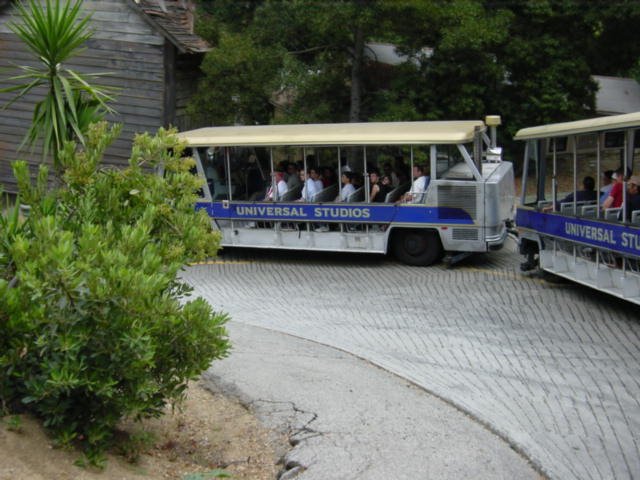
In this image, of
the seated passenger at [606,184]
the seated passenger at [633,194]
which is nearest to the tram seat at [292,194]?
the seated passenger at [606,184]

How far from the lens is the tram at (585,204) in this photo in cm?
1335

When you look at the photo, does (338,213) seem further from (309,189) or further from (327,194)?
(309,189)

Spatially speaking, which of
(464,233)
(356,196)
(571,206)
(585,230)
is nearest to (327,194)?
(356,196)

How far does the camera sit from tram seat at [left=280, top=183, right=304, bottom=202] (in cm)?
1847

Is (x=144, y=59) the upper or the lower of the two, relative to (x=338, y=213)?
upper

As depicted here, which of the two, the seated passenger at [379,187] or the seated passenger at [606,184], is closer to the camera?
the seated passenger at [606,184]

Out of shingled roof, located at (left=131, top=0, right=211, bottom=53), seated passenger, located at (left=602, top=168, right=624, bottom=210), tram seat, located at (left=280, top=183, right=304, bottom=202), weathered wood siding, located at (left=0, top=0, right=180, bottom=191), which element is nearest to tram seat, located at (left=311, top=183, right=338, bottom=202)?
tram seat, located at (left=280, top=183, right=304, bottom=202)

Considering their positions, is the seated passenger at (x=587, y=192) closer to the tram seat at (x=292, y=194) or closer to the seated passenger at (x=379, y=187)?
the seated passenger at (x=379, y=187)

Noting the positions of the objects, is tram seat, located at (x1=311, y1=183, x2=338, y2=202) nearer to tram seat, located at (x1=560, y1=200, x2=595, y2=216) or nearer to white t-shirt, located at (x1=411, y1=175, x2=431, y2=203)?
white t-shirt, located at (x1=411, y1=175, x2=431, y2=203)

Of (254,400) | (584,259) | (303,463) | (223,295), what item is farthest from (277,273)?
(303,463)

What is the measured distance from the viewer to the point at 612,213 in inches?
546

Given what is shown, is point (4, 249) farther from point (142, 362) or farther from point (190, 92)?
point (190, 92)

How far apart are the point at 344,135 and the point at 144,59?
24.6 ft

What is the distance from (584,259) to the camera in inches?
573
